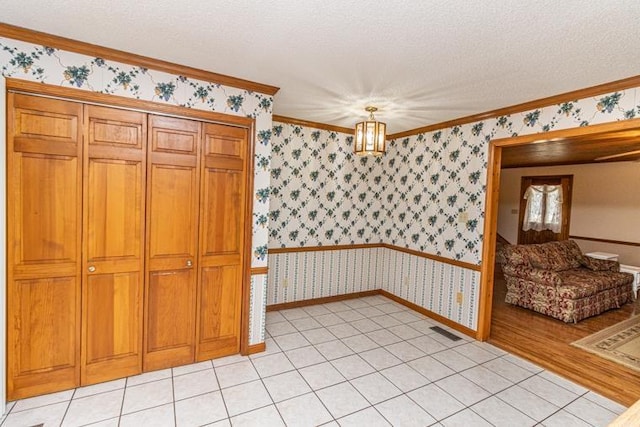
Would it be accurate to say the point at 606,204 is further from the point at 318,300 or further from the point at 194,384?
the point at 194,384

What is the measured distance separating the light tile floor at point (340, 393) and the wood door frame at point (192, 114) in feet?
1.74

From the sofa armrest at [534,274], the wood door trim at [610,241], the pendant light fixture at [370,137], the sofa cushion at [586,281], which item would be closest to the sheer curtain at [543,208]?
the wood door trim at [610,241]

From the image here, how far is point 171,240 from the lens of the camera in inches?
103

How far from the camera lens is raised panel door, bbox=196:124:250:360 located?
273 centimetres

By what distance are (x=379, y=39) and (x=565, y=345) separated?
371 centimetres

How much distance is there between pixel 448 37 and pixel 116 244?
2734 mm

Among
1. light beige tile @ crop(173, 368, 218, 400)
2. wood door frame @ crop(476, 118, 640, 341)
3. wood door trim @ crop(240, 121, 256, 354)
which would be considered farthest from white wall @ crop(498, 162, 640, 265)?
light beige tile @ crop(173, 368, 218, 400)

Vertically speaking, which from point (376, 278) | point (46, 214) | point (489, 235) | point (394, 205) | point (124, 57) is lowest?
point (376, 278)

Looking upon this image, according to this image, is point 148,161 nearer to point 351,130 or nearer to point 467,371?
point 351,130

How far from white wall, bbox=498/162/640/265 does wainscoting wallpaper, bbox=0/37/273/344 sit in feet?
23.6

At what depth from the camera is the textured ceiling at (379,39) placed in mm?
1632

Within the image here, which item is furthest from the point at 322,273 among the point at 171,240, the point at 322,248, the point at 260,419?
the point at 260,419

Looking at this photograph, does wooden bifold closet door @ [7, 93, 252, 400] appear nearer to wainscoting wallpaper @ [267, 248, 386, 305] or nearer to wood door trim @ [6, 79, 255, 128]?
wood door trim @ [6, 79, 255, 128]

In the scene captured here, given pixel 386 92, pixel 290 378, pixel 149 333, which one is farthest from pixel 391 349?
pixel 386 92
